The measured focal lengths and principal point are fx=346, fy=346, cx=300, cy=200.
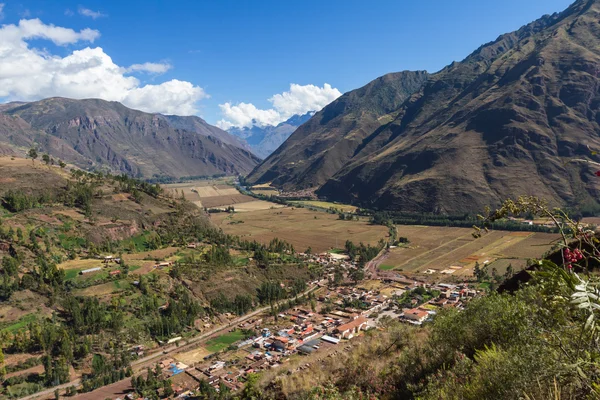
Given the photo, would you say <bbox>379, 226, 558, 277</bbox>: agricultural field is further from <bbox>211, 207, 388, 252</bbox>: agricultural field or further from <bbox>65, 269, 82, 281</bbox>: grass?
<bbox>65, 269, 82, 281</bbox>: grass

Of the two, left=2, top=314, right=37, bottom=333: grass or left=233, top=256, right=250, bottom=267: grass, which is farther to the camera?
left=233, top=256, right=250, bottom=267: grass

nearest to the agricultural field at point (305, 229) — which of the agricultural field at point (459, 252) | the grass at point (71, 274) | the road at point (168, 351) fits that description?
the agricultural field at point (459, 252)

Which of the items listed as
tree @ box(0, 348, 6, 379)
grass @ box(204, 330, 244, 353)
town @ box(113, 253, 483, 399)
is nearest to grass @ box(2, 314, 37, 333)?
tree @ box(0, 348, 6, 379)

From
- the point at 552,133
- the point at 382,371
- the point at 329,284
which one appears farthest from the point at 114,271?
the point at 552,133

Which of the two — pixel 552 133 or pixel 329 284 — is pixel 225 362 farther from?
pixel 552 133

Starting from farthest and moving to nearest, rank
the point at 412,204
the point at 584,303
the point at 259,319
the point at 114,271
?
1. the point at 412,204
2. the point at 114,271
3. the point at 259,319
4. the point at 584,303

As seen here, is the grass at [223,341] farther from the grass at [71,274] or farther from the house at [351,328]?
the grass at [71,274]

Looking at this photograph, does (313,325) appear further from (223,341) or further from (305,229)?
(305,229)
